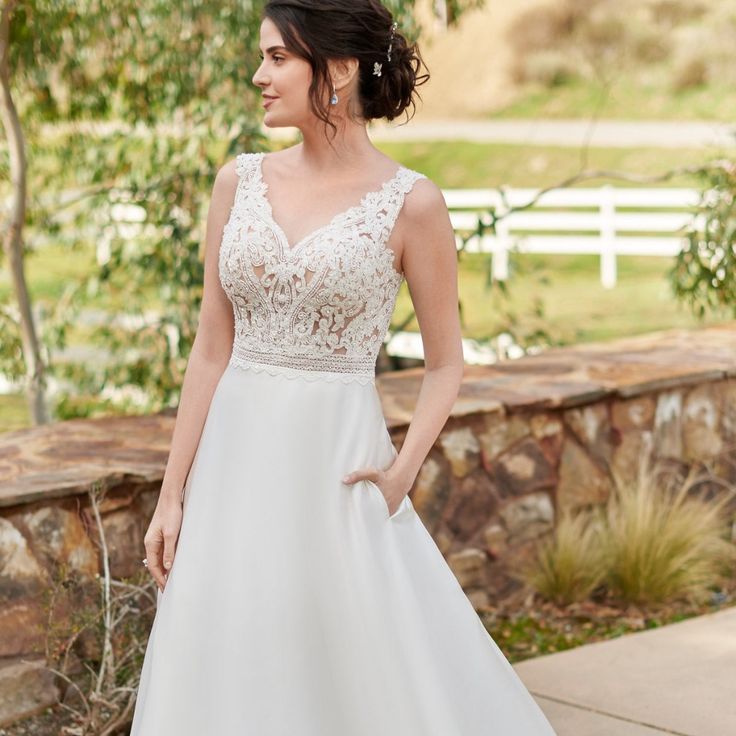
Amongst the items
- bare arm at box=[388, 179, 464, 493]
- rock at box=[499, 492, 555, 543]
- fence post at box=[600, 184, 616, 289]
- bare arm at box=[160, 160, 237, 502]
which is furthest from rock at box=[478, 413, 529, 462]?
fence post at box=[600, 184, 616, 289]

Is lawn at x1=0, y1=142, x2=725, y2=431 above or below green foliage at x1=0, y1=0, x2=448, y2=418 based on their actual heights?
below

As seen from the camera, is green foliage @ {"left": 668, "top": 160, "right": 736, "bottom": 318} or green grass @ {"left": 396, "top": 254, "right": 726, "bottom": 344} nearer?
green foliage @ {"left": 668, "top": 160, "right": 736, "bottom": 318}

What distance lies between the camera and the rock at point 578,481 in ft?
18.5

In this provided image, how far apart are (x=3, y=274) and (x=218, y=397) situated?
1512 centimetres

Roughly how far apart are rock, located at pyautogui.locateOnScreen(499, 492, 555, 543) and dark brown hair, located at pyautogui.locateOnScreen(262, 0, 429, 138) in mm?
2706

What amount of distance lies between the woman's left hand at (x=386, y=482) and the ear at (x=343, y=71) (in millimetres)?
825

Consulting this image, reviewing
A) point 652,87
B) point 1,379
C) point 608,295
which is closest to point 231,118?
point 1,379

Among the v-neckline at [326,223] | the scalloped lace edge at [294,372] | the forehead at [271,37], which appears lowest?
the scalloped lace edge at [294,372]

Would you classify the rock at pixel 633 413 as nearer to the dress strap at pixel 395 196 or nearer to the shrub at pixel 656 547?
the shrub at pixel 656 547

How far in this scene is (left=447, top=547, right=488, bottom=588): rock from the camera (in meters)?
5.28

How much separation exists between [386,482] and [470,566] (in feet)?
7.98

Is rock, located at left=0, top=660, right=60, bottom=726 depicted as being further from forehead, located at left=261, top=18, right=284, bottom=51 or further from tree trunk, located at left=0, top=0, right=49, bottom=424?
tree trunk, located at left=0, top=0, right=49, bottom=424

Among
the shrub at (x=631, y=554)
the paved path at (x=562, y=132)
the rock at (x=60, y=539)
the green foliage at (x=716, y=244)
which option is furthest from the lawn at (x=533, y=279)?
the rock at (x=60, y=539)

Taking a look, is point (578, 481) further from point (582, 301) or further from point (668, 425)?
point (582, 301)
